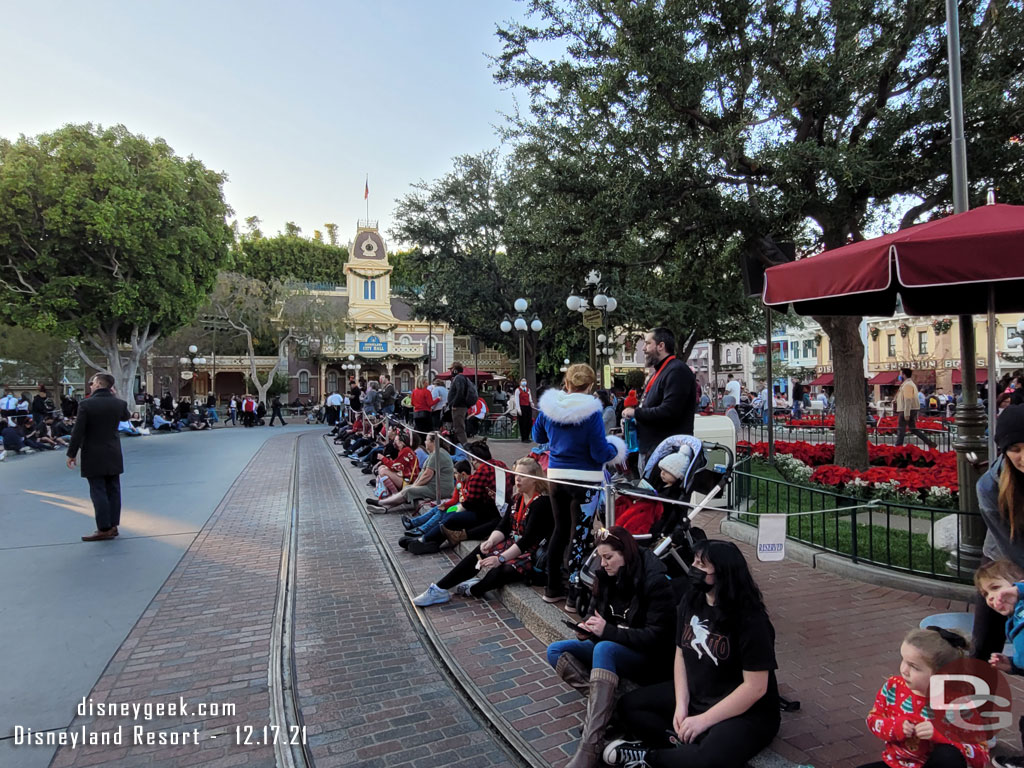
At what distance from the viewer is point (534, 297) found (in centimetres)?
2450

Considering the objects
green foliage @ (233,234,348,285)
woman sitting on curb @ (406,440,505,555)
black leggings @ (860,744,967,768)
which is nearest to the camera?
black leggings @ (860,744,967,768)

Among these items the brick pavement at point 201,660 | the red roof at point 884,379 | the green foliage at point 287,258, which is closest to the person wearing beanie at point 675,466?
the brick pavement at point 201,660

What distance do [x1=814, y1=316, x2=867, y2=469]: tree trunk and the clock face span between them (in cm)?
4833

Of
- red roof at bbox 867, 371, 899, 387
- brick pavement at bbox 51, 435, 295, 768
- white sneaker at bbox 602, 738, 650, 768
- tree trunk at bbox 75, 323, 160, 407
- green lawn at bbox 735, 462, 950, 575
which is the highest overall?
tree trunk at bbox 75, 323, 160, 407

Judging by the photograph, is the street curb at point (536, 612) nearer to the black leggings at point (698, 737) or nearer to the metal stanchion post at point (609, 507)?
the metal stanchion post at point (609, 507)

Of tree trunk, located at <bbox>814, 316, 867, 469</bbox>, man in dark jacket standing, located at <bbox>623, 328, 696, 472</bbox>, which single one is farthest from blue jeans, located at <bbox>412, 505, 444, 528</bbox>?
tree trunk, located at <bbox>814, 316, 867, 469</bbox>

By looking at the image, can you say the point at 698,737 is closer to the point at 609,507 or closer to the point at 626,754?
the point at 626,754

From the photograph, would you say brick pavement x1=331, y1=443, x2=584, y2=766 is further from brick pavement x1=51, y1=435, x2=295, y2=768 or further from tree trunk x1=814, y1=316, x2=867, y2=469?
tree trunk x1=814, y1=316, x2=867, y2=469

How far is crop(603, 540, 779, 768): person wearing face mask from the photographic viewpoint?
2500 mm

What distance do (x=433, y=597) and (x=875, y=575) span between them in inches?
139

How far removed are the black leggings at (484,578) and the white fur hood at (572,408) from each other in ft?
5.07

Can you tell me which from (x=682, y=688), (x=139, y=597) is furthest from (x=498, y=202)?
(x=682, y=688)

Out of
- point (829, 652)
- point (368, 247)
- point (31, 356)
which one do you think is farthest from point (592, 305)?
point (368, 247)

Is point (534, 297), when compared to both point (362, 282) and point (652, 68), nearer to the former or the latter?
point (652, 68)
